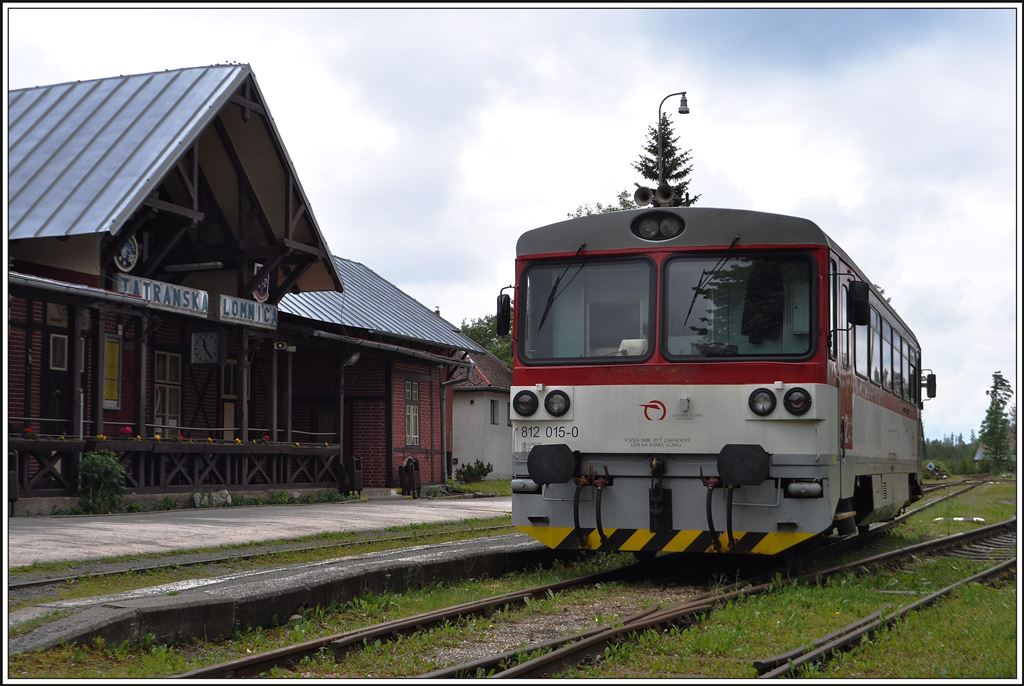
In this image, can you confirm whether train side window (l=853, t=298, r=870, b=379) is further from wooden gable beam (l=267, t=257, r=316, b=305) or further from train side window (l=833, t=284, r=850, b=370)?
wooden gable beam (l=267, t=257, r=316, b=305)

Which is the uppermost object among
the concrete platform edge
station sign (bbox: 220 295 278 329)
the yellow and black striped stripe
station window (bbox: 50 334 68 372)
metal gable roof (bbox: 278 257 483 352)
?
metal gable roof (bbox: 278 257 483 352)

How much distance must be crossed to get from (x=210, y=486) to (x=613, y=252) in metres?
12.7

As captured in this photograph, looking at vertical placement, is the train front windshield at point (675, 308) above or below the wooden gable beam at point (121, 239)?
below

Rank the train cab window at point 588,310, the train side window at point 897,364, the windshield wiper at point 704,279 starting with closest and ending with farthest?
the windshield wiper at point 704,279
the train cab window at point 588,310
the train side window at point 897,364

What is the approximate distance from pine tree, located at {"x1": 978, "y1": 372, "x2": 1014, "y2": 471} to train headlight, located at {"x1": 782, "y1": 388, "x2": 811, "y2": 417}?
66399 mm

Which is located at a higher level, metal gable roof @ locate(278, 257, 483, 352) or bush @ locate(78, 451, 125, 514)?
metal gable roof @ locate(278, 257, 483, 352)

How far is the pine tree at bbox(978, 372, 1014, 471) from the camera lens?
240 feet

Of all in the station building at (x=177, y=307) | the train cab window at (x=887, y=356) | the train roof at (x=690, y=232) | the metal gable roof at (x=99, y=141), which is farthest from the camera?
the station building at (x=177, y=307)

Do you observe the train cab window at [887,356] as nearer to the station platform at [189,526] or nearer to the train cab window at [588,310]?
the train cab window at [588,310]

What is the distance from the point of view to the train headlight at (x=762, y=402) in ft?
32.2

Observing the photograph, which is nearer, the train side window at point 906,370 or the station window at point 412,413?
the train side window at point 906,370

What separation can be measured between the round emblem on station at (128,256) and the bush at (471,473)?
867 inches

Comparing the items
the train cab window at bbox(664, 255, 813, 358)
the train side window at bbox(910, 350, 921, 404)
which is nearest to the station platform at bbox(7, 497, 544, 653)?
the train cab window at bbox(664, 255, 813, 358)

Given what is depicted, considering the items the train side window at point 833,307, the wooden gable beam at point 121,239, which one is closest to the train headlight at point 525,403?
the train side window at point 833,307
